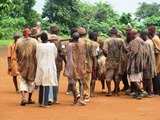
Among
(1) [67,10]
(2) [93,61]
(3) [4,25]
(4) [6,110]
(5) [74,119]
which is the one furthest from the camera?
(1) [67,10]

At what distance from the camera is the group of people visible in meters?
14.0

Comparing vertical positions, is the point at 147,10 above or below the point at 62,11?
above

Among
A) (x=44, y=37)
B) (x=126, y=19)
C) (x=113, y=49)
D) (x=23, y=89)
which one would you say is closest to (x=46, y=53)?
(x=44, y=37)

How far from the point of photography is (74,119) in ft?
40.7

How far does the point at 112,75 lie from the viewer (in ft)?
52.5

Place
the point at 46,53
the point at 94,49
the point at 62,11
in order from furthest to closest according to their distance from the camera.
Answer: the point at 62,11 → the point at 94,49 → the point at 46,53

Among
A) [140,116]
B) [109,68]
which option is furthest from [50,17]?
[140,116]

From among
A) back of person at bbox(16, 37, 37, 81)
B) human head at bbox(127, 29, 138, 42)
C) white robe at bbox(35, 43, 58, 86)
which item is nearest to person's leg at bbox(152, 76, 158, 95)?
human head at bbox(127, 29, 138, 42)

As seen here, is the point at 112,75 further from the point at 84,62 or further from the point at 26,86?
the point at 26,86

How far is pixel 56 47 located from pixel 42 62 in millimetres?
1375

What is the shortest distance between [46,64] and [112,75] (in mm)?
2636

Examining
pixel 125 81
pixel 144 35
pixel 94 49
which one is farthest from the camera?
pixel 125 81

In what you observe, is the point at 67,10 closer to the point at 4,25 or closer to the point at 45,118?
the point at 4,25

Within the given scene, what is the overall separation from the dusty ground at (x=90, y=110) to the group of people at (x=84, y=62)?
312 mm
